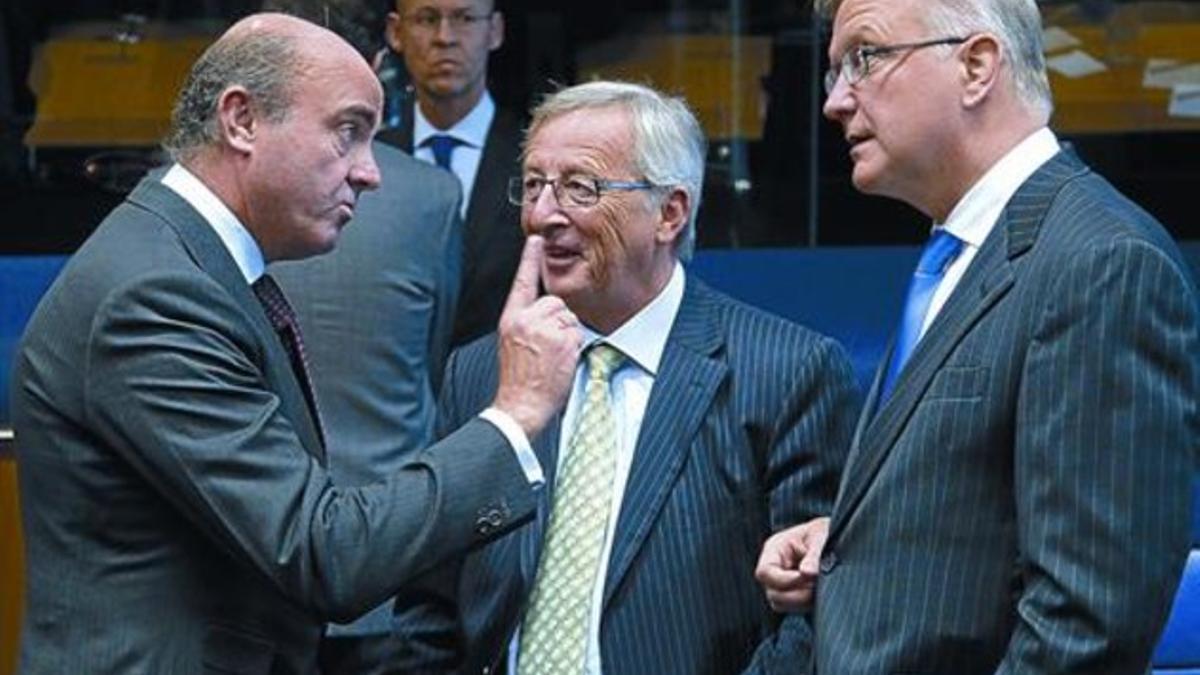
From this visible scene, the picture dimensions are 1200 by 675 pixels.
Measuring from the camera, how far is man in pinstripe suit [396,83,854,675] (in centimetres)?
407

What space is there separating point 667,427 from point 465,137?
2.50 m

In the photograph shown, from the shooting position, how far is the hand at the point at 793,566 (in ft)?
12.0

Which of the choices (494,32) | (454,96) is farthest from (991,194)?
(494,32)

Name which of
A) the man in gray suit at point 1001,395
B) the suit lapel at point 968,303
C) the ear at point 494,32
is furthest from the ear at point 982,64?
the ear at point 494,32

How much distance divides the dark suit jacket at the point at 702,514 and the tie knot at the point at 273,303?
0.49 m

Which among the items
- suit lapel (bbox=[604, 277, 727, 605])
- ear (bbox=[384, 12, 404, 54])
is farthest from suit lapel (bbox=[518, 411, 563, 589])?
ear (bbox=[384, 12, 404, 54])

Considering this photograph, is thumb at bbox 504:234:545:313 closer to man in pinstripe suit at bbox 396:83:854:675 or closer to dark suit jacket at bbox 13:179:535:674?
man in pinstripe suit at bbox 396:83:854:675

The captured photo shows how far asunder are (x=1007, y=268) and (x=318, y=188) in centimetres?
89

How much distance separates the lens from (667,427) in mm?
4125

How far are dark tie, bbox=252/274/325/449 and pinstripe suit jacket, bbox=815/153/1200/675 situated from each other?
762 millimetres

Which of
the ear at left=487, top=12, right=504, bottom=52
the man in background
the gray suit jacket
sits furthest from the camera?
the ear at left=487, top=12, right=504, bottom=52

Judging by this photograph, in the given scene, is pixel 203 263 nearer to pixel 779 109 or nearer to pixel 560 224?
pixel 560 224

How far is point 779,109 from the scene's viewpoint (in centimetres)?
789

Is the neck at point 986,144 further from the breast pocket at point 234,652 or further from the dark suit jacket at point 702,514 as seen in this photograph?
the breast pocket at point 234,652
